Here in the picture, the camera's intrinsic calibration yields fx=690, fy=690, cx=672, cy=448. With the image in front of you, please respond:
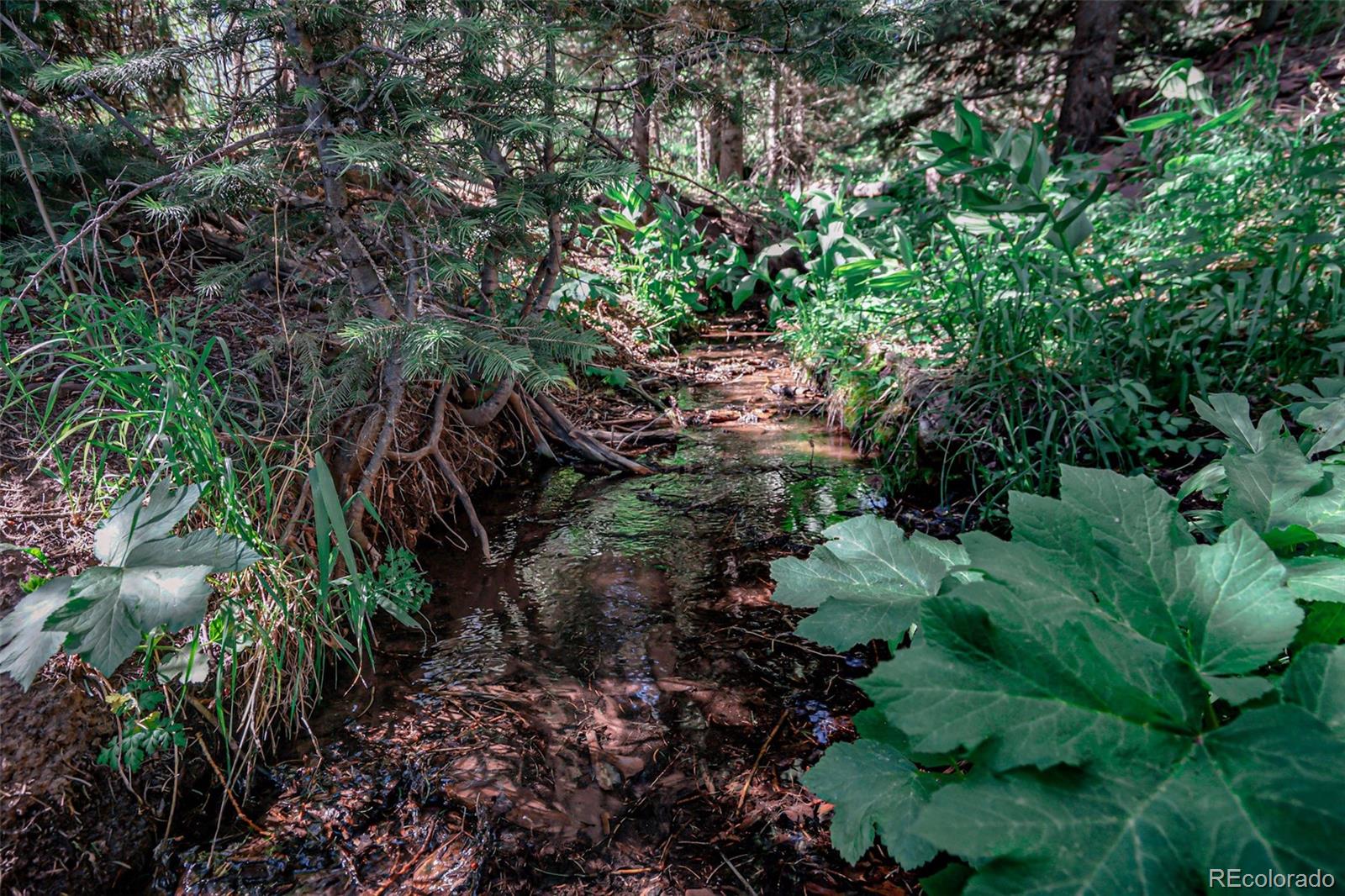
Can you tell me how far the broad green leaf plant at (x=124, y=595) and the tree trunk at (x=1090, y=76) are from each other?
21.5 feet

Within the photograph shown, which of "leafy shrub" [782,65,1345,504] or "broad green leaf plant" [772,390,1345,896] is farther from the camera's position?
"leafy shrub" [782,65,1345,504]

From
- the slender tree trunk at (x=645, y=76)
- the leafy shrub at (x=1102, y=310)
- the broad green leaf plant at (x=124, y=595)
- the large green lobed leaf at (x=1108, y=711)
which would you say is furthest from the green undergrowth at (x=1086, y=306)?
the broad green leaf plant at (x=124, y=595)

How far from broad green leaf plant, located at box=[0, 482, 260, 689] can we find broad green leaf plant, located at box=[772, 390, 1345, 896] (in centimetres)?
99

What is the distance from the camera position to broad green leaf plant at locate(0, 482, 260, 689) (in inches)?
42.1

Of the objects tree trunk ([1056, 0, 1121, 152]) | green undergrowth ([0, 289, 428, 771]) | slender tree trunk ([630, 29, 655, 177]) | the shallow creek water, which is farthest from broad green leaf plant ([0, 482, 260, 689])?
tree trunk ([1056, 0, 1121, 152])

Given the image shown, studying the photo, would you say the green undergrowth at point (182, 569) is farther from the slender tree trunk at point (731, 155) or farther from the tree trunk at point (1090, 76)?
the slender tree trunk at point (731, 155)

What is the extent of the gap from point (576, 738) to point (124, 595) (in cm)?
91

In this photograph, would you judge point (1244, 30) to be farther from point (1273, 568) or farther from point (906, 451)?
point (1273, 568)

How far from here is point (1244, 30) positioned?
6.43 m

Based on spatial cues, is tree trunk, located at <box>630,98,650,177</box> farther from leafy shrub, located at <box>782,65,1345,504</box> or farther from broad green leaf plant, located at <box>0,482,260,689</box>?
broad green leaf plant, located at <box>0,482,260,689</box>

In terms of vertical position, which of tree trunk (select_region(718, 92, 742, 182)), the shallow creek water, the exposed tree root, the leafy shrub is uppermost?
tree trunk (select_region(718, 92, 742, 182))

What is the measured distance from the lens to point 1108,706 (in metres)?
0.72

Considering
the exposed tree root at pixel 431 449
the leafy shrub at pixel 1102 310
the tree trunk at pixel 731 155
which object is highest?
the tree trunk at pixel 731 155

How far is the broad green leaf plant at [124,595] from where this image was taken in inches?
42.1
